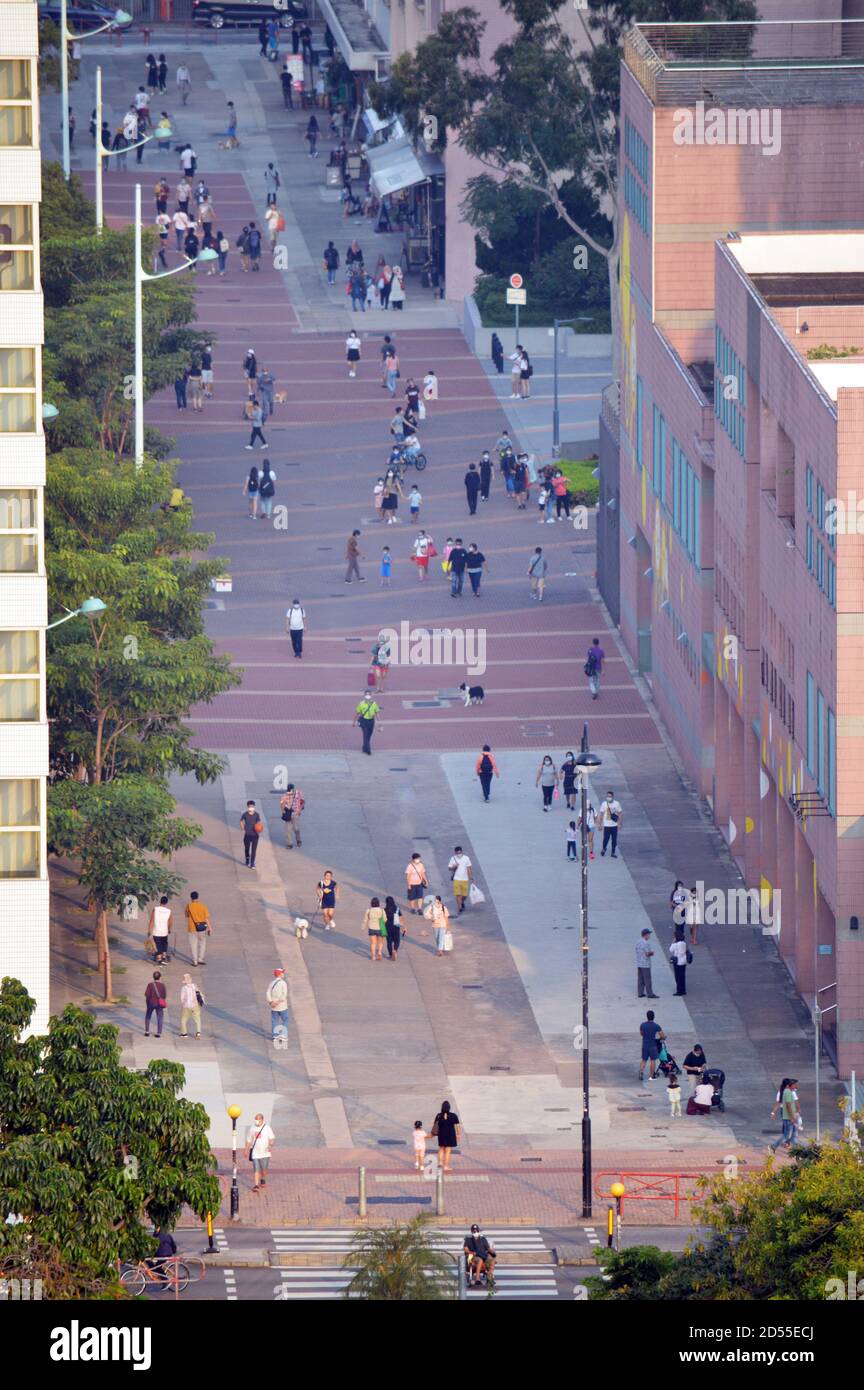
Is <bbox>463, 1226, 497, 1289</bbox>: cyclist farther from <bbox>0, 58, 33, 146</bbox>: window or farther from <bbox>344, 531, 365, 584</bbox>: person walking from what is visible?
<bbox>344, 531, 365, 584</bbox>: person walking

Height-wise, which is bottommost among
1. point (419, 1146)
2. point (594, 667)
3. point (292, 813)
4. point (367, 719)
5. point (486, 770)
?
point (419, 1146)

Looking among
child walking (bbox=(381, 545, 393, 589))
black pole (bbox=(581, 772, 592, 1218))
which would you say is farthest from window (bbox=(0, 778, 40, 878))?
child walking (bbox=(381, 545, 393, 589))

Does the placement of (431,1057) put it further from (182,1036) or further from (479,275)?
(479,275)

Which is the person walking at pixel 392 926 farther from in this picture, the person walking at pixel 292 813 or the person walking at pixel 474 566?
the person walking at pixel 474 566

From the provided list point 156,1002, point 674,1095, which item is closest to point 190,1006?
point 156,1002

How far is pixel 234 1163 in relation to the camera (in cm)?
4194

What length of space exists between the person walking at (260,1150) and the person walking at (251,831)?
537 inches

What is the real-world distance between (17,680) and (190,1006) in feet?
24.2

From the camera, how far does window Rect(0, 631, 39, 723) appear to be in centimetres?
4256

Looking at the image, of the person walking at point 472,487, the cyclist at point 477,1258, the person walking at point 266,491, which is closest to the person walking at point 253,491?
the person walking at point 266,491

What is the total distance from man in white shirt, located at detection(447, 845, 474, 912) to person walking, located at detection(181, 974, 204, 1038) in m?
7.33

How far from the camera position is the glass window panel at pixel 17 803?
42531 millimetres

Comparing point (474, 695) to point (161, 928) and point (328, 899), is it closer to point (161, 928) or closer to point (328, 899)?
point (328, 899)
